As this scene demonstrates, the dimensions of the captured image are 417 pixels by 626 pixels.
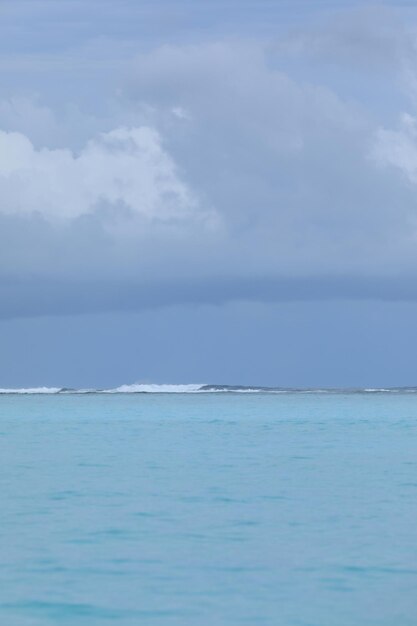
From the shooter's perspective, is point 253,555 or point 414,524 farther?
point 414,524

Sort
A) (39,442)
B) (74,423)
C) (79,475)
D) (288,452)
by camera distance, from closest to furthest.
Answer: (79,475) < (288,452) < (39,442) < (74,423)

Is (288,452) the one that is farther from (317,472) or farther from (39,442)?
(39,442)

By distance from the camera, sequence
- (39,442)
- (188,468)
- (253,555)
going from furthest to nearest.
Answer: (39,442)
(188,468)
(253,555)

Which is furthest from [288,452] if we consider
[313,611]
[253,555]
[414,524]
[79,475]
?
[313,611]

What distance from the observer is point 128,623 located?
984cm

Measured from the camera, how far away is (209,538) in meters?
13.7

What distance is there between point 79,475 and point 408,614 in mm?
12010

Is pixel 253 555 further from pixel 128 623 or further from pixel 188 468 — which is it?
pixel 188 468

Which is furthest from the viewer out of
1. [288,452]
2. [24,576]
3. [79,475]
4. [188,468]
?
[288,452]

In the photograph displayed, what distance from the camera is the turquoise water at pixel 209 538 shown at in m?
10.4

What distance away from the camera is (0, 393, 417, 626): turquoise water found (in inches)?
410

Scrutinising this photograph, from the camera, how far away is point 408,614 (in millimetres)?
9945

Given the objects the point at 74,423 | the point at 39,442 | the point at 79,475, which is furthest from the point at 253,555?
the point at 74,423

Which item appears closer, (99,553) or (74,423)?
(99,553)
